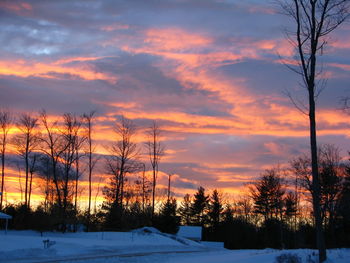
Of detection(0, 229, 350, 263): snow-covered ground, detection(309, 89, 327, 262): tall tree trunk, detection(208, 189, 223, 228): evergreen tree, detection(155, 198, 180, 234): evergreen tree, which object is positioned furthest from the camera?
detection(208, 189, 223, 228): evergreen tree

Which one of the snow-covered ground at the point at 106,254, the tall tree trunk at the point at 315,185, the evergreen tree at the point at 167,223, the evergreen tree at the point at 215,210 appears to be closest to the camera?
the tall tree trunk at the point at 315,185

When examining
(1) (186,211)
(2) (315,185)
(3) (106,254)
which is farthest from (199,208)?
(2) (315,185)

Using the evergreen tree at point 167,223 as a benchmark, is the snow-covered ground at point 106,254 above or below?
below

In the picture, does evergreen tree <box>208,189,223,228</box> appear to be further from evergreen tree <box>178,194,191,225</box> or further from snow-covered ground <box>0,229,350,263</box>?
snow-covered ground <box>0,229,350,263</box>

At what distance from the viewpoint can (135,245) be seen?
1522 inches

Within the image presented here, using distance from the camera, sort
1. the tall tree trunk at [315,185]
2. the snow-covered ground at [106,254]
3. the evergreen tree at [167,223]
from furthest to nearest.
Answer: the evergreen tree at [167,223]
the snow-covered ground at [106,254]
the tall tree trunk at [315,185]

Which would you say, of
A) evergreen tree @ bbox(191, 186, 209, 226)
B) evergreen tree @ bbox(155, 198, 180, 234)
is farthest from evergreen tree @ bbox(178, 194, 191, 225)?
evergreen tree @ bbox(155, 198, 180, 234)

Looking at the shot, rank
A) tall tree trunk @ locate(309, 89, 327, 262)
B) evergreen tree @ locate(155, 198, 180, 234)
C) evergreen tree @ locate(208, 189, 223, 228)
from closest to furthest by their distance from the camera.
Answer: tall tree trunk @ locate(309, 89, 327, 262) < evergreen tree @ locate(155, 198, 180, 234) < evergreen tree @ locate(208, 189, 223, 228)

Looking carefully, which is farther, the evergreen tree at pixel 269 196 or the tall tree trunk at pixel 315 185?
the evergreen tree at pixel 269 196

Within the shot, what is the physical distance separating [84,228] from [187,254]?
2570 cm

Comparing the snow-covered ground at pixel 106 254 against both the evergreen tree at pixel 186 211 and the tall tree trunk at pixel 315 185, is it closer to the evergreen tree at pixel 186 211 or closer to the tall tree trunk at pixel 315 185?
the tall tree trunk at pixel 315 185

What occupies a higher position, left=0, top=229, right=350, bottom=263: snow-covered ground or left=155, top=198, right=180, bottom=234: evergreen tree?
left=155, top=198, right=180, bottom=234: evergreen tree

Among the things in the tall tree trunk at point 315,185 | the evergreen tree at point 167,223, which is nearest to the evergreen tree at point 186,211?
the evergreen tree at point 167,223

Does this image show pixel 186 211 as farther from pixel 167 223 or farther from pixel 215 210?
pixel 167 223
